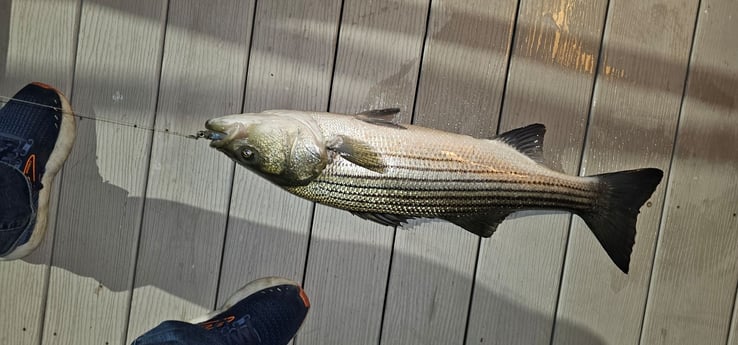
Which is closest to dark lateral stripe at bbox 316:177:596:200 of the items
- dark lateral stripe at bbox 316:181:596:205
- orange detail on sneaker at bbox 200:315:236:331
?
dark lateral stripe at bbox 316:181:596:205

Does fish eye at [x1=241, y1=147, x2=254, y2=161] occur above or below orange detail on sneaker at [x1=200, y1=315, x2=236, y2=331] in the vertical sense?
above

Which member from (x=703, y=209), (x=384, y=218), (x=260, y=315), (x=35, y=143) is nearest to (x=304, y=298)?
(x=260, y=315)

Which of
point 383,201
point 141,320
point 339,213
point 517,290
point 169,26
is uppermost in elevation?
point 169,26

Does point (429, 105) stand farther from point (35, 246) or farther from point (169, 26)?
point (35, 246)

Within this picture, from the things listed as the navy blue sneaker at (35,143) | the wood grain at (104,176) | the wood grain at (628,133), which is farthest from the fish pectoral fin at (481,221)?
the navy blue sneaker at (35,143)

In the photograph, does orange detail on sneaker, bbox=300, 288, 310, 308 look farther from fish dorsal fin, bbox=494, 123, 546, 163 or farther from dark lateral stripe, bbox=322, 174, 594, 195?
fish dorsal fin, bbox=494, 123, 546, 163

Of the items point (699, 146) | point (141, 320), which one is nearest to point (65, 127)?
point (141, 320)
